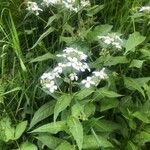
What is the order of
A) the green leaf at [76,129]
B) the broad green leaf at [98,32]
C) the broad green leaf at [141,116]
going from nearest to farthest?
1. the green leaf at [76,129]
2. the broad green leaf at [141,116]
3. the broad green leaf at [98,32]

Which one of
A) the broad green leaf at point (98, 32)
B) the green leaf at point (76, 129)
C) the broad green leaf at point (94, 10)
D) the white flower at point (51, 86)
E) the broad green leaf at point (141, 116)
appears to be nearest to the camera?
the green leaf at point (76, 129)

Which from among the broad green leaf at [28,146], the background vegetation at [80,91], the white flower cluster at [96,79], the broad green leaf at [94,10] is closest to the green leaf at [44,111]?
the background vegetation at [80,91]

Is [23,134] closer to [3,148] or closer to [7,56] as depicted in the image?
[3,148]

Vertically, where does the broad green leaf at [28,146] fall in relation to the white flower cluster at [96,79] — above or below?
below

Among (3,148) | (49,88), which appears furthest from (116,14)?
(3,148)

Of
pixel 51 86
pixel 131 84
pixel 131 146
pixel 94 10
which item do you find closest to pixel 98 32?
pixel 94 10

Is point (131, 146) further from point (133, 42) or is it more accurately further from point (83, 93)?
point (133, 42)

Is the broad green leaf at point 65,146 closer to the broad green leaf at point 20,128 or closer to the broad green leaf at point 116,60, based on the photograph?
Answer: the broad green leaf at point 20,128
